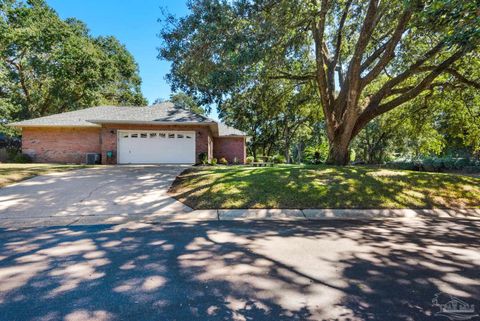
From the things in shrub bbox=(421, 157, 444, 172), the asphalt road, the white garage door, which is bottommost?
the asphalt road

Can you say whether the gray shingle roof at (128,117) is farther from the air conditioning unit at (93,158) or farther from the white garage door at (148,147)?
the air conditioning unit at (93,158)

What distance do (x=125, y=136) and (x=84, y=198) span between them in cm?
1130

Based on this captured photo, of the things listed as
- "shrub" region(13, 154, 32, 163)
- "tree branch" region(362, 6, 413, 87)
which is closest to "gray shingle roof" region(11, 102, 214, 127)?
"shrub" region(13, 154, 32, 163)

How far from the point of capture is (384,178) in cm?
950

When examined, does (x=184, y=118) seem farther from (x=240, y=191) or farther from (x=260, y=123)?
(x=260, y=123)

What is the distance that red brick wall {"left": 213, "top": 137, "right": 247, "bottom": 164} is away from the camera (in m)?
26.1

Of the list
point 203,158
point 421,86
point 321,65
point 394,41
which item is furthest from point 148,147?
point 421,86

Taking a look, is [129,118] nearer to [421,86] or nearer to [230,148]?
[230,148]

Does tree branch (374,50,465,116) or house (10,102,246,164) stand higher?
tree branch (374,50,465,116)

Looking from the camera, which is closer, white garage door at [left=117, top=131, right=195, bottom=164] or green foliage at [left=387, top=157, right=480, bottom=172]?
white garage door at [left=117, top=131, right=195, bottom=164]

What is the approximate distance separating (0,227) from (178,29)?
7522 mm

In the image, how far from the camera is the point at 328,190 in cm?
835

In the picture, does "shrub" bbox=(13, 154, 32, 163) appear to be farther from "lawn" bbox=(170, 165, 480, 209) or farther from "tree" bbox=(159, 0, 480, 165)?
"lawn" bbox=(170, 165, 480, 209)

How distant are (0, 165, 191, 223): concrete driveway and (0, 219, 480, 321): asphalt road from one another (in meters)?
1.49
